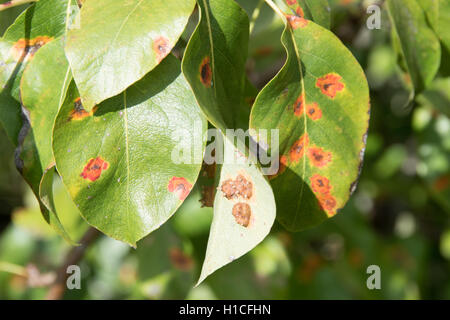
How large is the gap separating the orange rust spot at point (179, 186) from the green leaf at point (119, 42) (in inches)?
4.8

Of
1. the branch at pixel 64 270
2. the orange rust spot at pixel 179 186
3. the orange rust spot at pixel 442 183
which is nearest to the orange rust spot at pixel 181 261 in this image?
the branch at pixel 64 270

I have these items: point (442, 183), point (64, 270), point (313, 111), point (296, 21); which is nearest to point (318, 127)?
point (313, 111)

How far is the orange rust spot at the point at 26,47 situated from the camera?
75cm

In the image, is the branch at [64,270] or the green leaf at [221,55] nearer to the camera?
the green leaf at [221,55]

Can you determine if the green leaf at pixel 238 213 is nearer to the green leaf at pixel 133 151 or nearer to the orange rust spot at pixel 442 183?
the green leaf at pixel 133 151

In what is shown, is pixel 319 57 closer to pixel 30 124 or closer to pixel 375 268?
pixel 30 124

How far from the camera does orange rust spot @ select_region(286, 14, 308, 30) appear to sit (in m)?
0.71

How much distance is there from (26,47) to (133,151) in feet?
0.77

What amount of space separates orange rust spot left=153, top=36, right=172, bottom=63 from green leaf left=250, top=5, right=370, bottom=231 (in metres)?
0.16

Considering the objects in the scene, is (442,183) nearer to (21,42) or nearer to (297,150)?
(297,150)

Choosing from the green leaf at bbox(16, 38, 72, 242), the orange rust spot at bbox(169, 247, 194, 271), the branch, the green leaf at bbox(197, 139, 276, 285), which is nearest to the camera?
the green leaf at bbox(197, 139, 276, 285)

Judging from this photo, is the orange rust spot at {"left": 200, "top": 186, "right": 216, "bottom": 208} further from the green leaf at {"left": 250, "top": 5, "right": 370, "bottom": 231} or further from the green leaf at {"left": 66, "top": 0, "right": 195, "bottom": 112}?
the green leaf at {"left": 66, "top": 0, "right": 195, "bottom": 112}

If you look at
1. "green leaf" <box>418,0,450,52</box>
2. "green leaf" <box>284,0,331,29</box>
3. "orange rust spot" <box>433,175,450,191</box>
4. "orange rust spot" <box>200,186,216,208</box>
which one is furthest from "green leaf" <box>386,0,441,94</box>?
"orange rust spot" <box>433,175,450,191</box>
